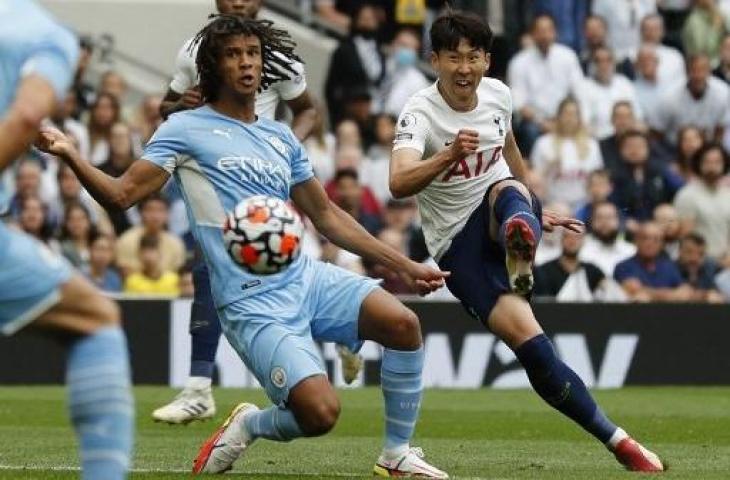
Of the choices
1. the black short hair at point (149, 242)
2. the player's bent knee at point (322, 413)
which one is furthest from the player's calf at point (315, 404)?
the black short hair at point (149, 242)

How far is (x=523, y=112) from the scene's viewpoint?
2089 centimetres

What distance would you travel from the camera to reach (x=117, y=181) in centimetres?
885

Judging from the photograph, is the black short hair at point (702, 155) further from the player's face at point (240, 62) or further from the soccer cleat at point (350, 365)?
the player's face at point (240, 62)

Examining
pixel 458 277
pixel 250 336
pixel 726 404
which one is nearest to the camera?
pixel 250 336

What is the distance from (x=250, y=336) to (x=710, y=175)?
11362mm

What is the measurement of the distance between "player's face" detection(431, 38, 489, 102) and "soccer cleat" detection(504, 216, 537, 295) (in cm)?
84

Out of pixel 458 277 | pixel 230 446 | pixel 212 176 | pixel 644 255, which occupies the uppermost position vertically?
pixel 212 176

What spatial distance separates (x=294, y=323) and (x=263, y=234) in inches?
46.3

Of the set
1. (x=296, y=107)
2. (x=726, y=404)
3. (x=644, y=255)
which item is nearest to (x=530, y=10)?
(x=644, y=255)

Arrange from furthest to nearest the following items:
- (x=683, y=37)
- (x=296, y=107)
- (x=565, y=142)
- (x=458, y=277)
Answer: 1. (x=683, y=37)
2. (x=565, y=142)
3. (x=296, y=107)
4. (x=458, y=277)

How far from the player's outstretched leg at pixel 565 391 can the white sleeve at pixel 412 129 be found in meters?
1.03

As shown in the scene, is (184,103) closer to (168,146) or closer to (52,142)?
(168,146)

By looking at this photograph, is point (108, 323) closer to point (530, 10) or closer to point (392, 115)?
point (392, 115)

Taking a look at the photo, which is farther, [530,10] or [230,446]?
[530,10]
